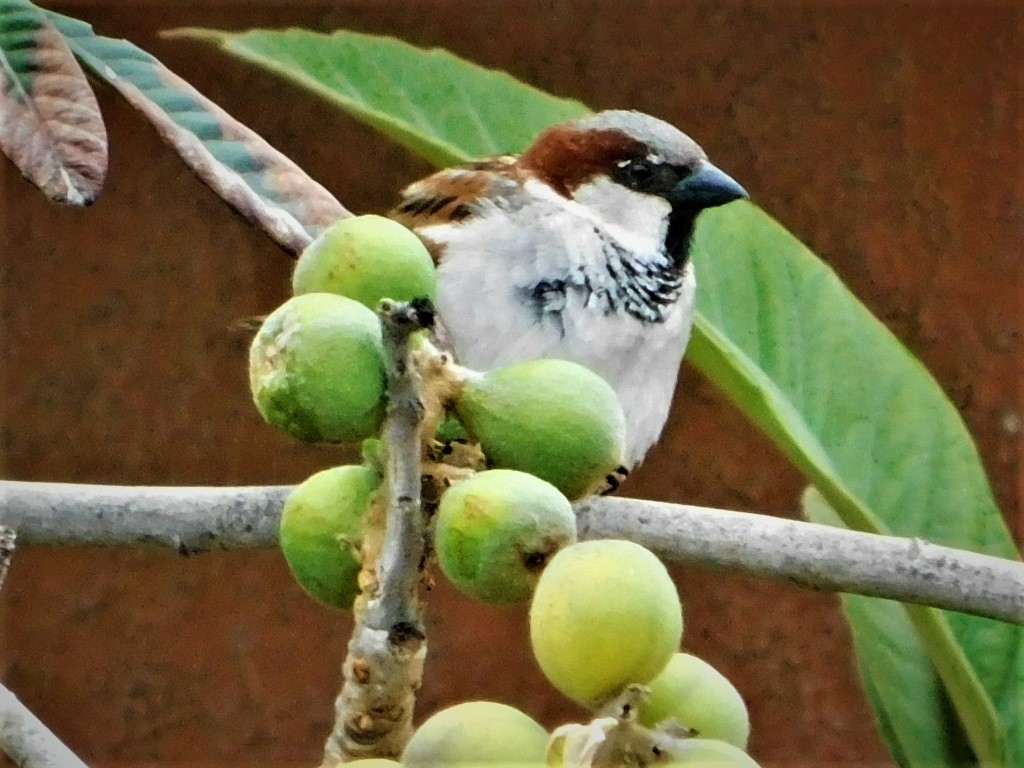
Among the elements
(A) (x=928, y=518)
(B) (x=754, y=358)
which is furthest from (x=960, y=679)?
(B) (x=754, y=358)

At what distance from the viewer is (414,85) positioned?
598 mm

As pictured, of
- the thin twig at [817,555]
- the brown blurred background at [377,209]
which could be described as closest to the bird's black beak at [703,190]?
the brown blurred background at [377,209]

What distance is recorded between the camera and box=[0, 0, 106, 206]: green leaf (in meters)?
0.47

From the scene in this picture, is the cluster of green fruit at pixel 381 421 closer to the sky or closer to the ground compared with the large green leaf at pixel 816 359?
closer to the sky

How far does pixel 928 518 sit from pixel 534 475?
0.41 m

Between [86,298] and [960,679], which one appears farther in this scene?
[86,298]

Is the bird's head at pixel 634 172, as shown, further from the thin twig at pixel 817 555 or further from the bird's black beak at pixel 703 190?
the thin twig at pixel 817 555

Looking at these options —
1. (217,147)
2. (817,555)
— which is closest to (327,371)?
(817,555)

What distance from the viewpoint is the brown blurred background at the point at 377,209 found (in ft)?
2.10

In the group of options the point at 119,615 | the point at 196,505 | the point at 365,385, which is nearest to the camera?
the point at 365,385

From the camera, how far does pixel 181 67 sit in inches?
24.6

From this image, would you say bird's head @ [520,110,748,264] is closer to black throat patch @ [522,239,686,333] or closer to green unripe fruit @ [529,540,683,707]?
black throat patch @ [522,239,686,333]

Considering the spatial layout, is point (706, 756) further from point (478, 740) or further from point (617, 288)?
point (617, 288)

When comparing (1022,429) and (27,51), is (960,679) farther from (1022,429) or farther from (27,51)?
(27,51)
